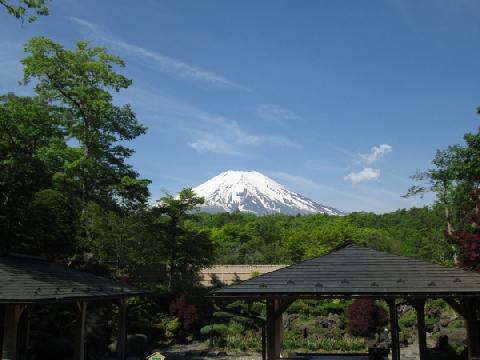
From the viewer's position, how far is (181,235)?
101ft

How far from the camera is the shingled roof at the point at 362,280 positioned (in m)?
11.3

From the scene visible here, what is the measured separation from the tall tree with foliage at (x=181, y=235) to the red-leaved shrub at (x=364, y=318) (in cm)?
981

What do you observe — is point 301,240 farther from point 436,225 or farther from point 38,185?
point 38,185

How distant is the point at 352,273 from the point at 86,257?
1644 cm

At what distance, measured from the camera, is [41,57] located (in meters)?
24.2

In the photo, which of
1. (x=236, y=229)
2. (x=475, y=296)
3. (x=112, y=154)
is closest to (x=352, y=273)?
(x=475, y=296)

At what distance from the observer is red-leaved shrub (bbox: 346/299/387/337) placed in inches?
998

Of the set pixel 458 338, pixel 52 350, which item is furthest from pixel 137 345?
pixel 458 338

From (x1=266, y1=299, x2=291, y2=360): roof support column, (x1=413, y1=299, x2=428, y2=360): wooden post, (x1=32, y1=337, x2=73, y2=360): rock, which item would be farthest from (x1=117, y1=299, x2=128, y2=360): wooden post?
(x1=413, y1=299, x2=428, y2=360): wooden post

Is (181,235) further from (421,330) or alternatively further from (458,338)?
(421,330)

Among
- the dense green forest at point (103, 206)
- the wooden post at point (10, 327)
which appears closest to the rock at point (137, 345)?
the dense green forest at point (103, 206)

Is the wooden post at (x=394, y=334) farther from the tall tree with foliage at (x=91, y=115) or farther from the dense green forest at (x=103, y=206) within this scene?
the tall tree with foliage at (x=91, y=115)

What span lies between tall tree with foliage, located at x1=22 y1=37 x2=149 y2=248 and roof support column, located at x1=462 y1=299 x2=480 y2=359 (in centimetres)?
1722

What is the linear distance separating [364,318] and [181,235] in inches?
477
